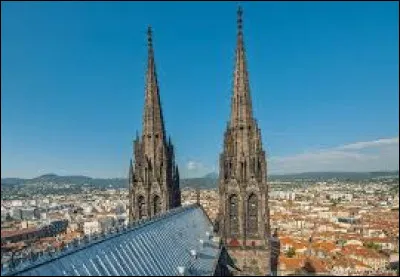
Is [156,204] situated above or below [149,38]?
below

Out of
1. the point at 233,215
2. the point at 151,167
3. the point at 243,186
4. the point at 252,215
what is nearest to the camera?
the point at 243,186

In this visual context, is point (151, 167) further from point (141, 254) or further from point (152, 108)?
point (141, 254)

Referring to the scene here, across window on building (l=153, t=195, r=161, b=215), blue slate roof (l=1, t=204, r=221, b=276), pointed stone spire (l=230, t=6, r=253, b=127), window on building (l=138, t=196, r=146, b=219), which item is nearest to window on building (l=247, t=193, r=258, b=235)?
blue slate roof (l=1, t=204, r=221, b=276)

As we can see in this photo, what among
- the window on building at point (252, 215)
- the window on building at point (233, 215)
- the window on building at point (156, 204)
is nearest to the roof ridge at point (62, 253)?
the window on building at point (233, 215)

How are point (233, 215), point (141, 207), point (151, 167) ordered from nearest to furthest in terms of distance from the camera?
1. point (233, 215)
2. point (151, 167)
3. point (141, 207)

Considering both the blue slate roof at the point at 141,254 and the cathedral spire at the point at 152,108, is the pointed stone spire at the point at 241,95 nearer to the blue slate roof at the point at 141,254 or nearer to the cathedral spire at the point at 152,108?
the cathedral spire at the point at 152,108

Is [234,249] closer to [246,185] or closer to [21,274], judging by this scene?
[246,185]

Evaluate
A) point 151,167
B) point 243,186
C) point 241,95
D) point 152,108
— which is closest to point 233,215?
point 243,186
